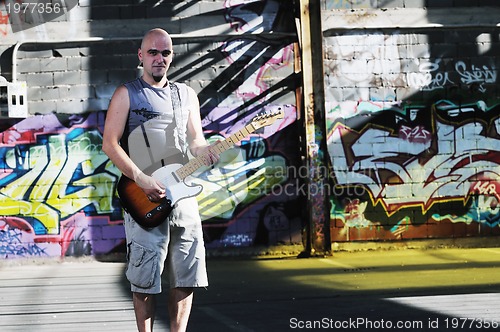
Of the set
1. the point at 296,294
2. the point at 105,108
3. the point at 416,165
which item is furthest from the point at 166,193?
the point at 416,165

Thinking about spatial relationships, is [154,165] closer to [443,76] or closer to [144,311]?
[144,311]

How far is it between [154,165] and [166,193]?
191mm

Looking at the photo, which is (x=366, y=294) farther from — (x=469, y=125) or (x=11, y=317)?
(x=469, y=125)

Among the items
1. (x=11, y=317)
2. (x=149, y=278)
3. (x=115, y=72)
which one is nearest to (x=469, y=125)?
(x=115, y=72)

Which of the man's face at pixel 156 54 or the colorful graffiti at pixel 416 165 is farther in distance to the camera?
the colorful graffiti at pixel 416 165

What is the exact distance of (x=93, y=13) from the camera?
1320 cm

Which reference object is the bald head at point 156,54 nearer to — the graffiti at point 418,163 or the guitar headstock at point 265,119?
the guitar headstock at point 265,119

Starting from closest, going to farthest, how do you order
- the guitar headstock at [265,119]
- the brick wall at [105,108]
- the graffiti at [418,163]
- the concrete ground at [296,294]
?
the guitar headstock at [265,119] < the concrete ground at [296,294] < the brick wall at [105,108] < the graffiti at [418,163]

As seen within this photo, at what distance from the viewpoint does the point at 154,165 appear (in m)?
5.45

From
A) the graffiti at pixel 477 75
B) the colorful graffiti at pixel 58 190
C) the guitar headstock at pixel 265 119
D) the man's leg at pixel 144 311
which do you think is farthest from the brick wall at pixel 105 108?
the man's leg at pixel 144 311

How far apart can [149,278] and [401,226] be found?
8.87 meters

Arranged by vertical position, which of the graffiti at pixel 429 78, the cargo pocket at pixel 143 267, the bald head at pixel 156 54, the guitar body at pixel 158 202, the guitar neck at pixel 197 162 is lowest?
the cargo pocket at pixel 143 267

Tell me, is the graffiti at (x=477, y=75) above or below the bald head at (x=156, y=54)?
above

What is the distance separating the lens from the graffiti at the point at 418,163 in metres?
13.6
